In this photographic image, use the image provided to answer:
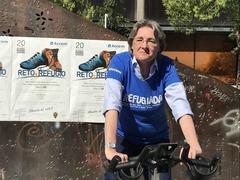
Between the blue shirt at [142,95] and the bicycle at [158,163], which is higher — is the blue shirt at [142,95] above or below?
above

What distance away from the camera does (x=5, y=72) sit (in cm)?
595

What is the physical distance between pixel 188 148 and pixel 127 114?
682 millimetres

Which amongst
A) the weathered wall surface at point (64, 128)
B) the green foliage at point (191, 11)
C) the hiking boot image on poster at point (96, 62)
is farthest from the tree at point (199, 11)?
the hiking boot image on poster at point (96, 62)

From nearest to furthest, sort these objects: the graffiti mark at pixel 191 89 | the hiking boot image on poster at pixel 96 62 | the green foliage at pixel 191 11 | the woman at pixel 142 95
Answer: the woman at pixel 142 95
the hiking boot image on poster at pixel 96 62
the graffiti mark at pixel 191 89
the green foliage at pixel 191 11

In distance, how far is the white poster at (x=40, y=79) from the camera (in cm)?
596

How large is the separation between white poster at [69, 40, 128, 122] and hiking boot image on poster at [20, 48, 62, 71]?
19cm

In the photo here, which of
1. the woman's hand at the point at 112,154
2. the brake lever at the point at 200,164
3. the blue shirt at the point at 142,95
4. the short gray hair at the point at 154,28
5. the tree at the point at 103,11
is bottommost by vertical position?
the brake lever at the point at 200,164

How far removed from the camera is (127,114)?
11.4 ft

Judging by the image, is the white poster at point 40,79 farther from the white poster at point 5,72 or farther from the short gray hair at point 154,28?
the short gray hair at point 154,28

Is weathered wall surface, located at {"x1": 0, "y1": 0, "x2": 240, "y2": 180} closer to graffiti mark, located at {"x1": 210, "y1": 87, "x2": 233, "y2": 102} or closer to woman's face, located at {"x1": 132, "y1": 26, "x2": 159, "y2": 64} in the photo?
graffiti mark, located at {"x1": 210, "y1": 87, "x2": 233, "y2": 102}

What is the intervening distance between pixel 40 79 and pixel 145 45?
2885 millimetres

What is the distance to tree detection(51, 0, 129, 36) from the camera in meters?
18.8

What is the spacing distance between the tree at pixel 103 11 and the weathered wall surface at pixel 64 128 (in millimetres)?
12120

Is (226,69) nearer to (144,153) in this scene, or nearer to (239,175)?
(239,175)
